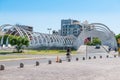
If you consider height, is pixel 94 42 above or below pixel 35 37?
below

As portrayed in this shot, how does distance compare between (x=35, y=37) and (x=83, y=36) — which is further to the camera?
(x=83, y=36)

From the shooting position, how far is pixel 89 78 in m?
16.9

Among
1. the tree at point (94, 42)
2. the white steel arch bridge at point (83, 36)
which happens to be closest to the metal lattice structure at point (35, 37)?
the white steel arch bridge at point (83, 36)

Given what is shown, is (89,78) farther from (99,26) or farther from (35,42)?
(99,26)

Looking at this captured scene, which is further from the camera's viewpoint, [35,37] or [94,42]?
[94,42]

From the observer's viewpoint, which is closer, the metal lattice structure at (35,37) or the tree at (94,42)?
the metal lattice structure at (35,37)

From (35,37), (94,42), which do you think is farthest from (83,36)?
(35,37)

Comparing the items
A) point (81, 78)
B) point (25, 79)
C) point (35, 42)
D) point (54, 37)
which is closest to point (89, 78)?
point (81, 78)

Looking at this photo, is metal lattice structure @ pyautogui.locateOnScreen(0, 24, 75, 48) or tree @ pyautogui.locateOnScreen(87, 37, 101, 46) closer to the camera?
metal lattice structure @ pyautogui.locateOnScreen(0, 24, 75, 48)

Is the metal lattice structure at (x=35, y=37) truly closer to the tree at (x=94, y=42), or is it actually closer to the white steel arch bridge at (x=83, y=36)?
the white steel arch bridge at (x=83, y=36)

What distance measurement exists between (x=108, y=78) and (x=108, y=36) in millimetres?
126079

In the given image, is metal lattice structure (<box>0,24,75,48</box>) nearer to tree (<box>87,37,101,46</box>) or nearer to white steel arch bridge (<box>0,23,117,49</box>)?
white steel arch bridge (<box>0,23,117,49</box>)

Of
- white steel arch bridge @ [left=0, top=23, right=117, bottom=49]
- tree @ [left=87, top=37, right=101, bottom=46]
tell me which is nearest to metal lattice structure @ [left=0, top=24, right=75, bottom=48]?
white steel arch bridge @ [left=0, top=23, right=117, bottom=49]

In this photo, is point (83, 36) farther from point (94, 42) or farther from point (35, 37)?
point (35, 37)
